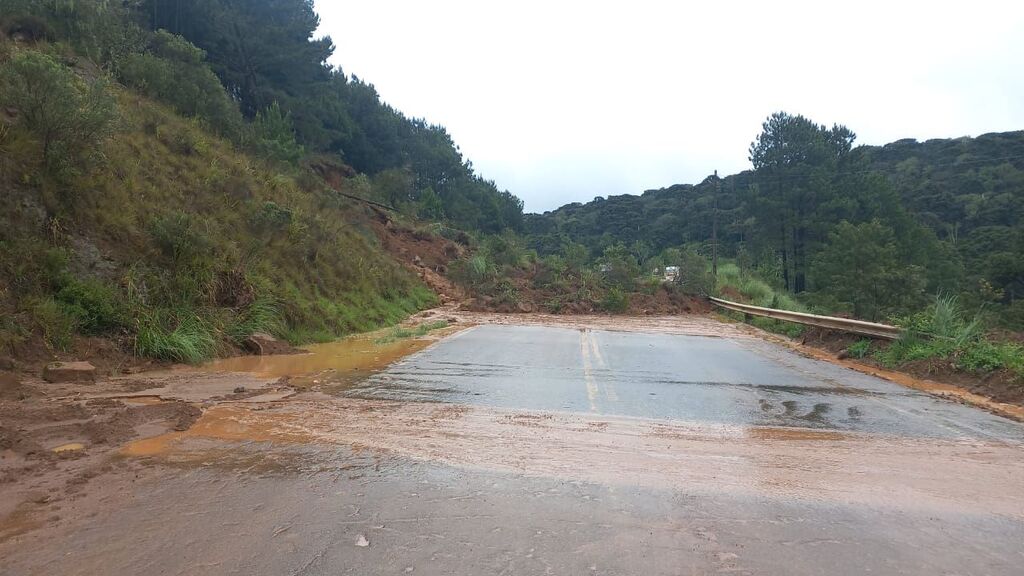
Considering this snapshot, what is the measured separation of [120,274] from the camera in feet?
35.1

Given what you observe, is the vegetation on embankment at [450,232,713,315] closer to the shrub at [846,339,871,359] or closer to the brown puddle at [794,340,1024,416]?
the shrub at [846,339,871,359]

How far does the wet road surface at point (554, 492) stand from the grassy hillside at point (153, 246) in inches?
181

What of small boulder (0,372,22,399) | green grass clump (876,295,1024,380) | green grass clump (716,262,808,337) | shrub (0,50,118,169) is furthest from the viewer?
green grass clump (716,262,808,337)

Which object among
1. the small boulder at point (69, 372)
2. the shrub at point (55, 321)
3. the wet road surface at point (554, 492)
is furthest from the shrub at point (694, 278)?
the small boulder at point (69, 372)

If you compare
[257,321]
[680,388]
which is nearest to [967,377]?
[680,388]

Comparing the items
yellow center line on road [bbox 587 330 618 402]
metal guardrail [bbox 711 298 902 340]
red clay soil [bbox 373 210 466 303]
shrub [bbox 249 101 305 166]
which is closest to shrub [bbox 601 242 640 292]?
red clay soil [bbox 373 210 466 303]

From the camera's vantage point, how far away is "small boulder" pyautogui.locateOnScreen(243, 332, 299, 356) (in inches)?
462

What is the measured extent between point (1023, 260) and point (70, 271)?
133ft

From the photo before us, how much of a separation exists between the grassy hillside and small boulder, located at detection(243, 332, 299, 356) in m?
0.29

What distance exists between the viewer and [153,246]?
39.1 feet

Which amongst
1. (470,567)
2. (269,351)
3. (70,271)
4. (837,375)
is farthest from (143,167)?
(837,375)

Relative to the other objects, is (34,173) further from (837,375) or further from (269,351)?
(837,375)

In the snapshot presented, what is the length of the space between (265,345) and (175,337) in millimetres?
1962

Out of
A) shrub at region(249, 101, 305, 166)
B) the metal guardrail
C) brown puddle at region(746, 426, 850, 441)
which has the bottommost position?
brown puddle at region(746, 426, 850, 441)
